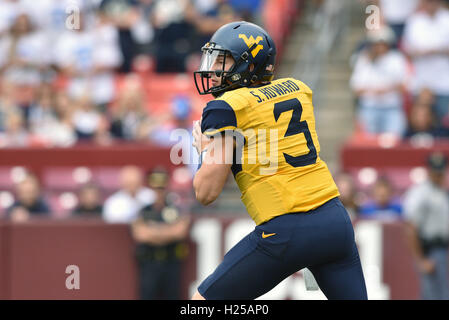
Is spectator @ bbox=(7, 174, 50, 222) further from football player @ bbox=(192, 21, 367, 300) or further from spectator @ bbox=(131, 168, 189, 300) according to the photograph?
football player @ bbox=(192, 21, 367, 300)

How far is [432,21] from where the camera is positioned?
36.6 feet

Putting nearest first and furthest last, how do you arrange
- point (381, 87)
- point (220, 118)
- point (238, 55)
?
point (220, 118) < point (238, 55) < point (381, 87)

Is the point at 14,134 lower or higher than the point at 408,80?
lower

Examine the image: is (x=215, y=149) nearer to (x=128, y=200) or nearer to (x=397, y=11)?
(x=128, y=200)

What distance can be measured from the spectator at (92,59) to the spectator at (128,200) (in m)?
2.46

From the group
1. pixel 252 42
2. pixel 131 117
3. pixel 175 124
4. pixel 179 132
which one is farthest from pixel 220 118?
pixel 131 117

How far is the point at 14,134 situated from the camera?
1108 cm

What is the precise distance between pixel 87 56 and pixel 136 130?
1814 mm

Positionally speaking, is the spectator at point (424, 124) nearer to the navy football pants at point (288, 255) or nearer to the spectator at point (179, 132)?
the spectator at point (179, 132)

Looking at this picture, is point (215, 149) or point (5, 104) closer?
point (215, 149)

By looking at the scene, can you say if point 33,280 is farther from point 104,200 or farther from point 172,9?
point 172,9

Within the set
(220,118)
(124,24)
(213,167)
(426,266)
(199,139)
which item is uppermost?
(124,24)

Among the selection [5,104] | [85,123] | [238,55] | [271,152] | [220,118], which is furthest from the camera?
[5,104]

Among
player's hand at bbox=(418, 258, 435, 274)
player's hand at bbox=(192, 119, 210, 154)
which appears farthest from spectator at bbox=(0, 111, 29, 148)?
player's hand at bbox=(192, 119, 210, 154)
